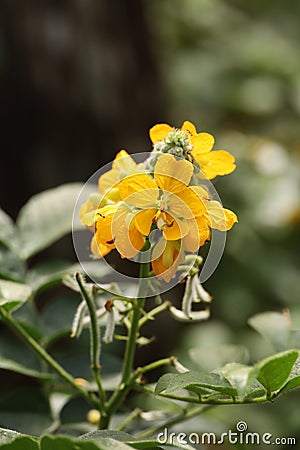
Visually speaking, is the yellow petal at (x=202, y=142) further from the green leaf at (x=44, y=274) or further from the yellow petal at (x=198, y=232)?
the green leaf at (x=44, y=274)

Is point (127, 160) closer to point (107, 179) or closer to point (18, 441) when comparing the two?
point (107, 179)

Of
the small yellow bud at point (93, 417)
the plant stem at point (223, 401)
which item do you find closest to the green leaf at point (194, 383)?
the plant stem at point (223, 401)

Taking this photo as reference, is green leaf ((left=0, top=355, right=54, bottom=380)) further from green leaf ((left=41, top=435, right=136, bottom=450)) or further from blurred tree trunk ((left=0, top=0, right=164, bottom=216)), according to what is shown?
blurred tree trunk ((left=0, top=0, right=164, bottom=216))

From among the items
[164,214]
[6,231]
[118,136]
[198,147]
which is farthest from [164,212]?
[118,136]

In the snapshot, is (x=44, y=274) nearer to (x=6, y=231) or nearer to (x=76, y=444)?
(x=6, y=231)

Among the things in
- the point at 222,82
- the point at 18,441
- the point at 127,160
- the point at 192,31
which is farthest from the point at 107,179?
the point at 192,31

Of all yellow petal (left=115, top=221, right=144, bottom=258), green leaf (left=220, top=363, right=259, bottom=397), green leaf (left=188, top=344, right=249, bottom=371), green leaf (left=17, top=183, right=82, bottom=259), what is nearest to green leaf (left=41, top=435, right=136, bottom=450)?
green leaf (left=220, top=363, right=259, bottom=397)
